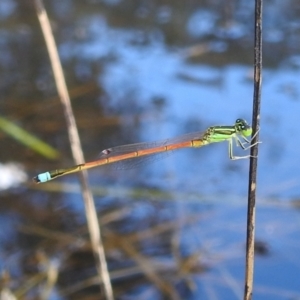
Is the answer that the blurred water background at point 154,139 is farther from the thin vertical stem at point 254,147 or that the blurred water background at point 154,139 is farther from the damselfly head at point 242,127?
the thin vertical stem at point 254,147

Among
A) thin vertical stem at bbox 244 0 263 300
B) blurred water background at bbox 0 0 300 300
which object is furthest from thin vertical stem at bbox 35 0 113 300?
thin vertical stem at bbox 244 0 263 300

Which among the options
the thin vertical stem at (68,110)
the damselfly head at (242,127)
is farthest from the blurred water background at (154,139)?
the damselfly head at (242,127)

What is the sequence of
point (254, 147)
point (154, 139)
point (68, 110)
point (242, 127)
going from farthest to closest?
point (154, 139) → point (68, 110) → point (242, 127) → point (254, 147)

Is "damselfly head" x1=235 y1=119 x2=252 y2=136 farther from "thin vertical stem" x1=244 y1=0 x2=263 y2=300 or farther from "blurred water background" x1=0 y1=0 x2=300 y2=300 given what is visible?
"blurred water background" x1=0 y1=0 x2=300 y2=300

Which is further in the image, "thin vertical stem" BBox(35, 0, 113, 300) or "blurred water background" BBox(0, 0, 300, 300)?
"blurred water background" BBox(0, 0, 300, 300)

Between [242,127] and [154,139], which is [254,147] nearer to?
[242,127]

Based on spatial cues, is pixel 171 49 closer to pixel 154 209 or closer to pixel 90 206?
pixel 154 209

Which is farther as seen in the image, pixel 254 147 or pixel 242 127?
pixel 242 127

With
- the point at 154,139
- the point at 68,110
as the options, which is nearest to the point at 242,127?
the point at 68,110

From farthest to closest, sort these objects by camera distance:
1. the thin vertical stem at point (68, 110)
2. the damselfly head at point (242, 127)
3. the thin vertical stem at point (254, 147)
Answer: the thin vertical stem at point (68, 110), the damselfly head at point (242, 127), the thin vertical stem at point (254, 147)

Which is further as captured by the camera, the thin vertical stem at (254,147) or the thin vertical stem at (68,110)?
the thin vertical stem at (68,110)
